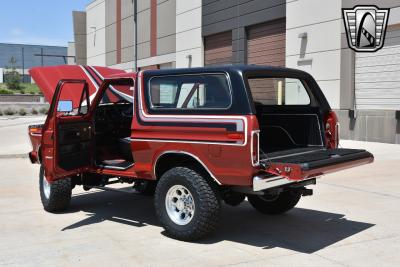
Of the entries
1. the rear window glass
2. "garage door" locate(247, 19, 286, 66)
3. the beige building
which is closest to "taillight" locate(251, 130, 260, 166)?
the rear window glass

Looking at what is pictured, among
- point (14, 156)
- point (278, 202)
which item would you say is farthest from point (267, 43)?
point (278, 202)

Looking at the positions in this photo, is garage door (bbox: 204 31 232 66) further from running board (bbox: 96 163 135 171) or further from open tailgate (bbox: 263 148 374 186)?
open tailgate (bbox: 263 148 374 186)

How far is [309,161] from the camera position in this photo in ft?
18.1

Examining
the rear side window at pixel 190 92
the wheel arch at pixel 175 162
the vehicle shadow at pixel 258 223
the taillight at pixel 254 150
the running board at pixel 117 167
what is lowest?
the vehicle shadow at pixel 258 223

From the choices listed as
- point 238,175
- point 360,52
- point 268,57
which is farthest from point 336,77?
point 238,175

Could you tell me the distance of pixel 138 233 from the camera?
6383 mm

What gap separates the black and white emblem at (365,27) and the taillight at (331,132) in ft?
35.8

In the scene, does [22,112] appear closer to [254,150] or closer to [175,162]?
[175,162]

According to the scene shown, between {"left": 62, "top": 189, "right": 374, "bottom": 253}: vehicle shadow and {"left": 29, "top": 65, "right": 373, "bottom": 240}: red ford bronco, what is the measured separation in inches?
12.7

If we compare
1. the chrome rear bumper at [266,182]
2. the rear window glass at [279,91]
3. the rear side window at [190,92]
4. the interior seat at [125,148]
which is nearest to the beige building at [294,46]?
the rear window glass at [279,91]

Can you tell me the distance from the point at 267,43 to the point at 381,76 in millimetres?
6029

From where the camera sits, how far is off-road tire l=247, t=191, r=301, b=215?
7143 mm

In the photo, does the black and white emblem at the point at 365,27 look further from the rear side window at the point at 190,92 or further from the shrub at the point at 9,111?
the shrub at the point at 9,111

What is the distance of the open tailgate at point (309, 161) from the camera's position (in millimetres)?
5219
